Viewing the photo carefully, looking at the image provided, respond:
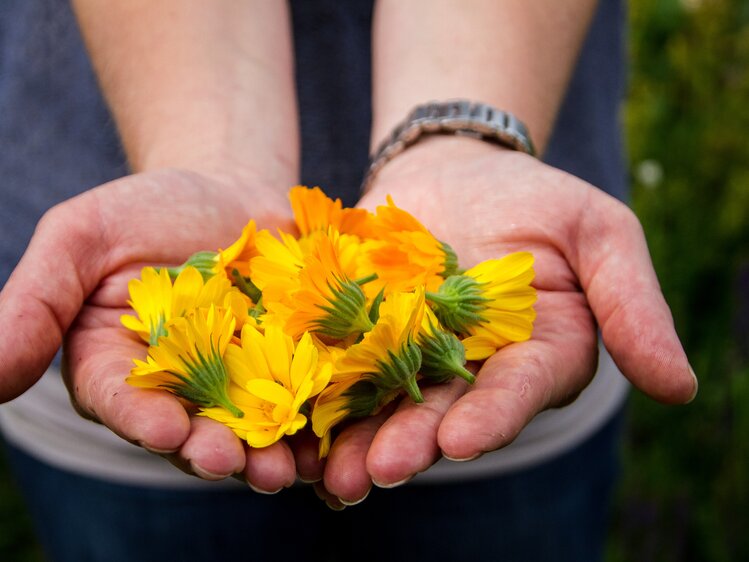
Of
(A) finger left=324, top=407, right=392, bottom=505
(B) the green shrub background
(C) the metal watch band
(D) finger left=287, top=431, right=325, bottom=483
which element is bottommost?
(B) the green shrub background

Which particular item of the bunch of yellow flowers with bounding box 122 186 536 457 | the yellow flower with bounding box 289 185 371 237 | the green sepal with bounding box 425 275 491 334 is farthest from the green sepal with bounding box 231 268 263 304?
the green sepal with bounding box 425 275 491 334

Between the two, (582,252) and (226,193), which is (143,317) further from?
(582,252)

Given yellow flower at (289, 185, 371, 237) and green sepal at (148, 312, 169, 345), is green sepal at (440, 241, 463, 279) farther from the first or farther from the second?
green sepal at (148, 312, 169, 345)

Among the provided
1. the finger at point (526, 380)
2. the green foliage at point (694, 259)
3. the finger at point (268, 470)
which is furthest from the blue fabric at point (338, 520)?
the green foliage at point (694, 259)

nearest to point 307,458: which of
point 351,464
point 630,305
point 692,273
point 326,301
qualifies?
point 351,464

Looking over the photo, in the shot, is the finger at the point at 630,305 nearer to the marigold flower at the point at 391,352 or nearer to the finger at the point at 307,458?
the marigold flower at the point at 391,352
